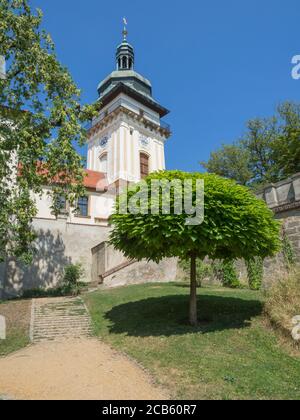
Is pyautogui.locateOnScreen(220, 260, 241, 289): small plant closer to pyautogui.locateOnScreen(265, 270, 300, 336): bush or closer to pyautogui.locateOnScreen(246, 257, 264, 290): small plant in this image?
pyautogui.locateOnScreen(246, 257, 264, 290): small plant

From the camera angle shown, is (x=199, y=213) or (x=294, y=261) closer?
(x=199, y=213)

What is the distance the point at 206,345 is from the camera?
A: 929cm

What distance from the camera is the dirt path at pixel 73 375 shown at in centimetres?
668

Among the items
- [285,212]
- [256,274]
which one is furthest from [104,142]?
[285,212]

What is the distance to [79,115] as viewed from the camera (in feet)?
59.6

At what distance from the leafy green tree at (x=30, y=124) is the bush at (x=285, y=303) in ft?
36.8

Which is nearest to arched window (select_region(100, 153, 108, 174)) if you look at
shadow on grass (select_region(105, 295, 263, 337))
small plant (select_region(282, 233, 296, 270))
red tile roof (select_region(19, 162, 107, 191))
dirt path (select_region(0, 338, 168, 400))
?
red tile roof (select_region(19, 162, 107, 191))

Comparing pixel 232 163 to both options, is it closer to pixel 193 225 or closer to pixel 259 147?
pixel 259 147

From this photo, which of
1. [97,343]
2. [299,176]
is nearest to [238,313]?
[97,343]

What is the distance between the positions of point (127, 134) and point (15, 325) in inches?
1194

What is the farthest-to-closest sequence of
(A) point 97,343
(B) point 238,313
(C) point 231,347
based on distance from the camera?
1. (B) point 238,313
2. (A) point 97,343
3. (C) point 231,347

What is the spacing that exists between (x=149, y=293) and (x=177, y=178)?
25.6 ft
